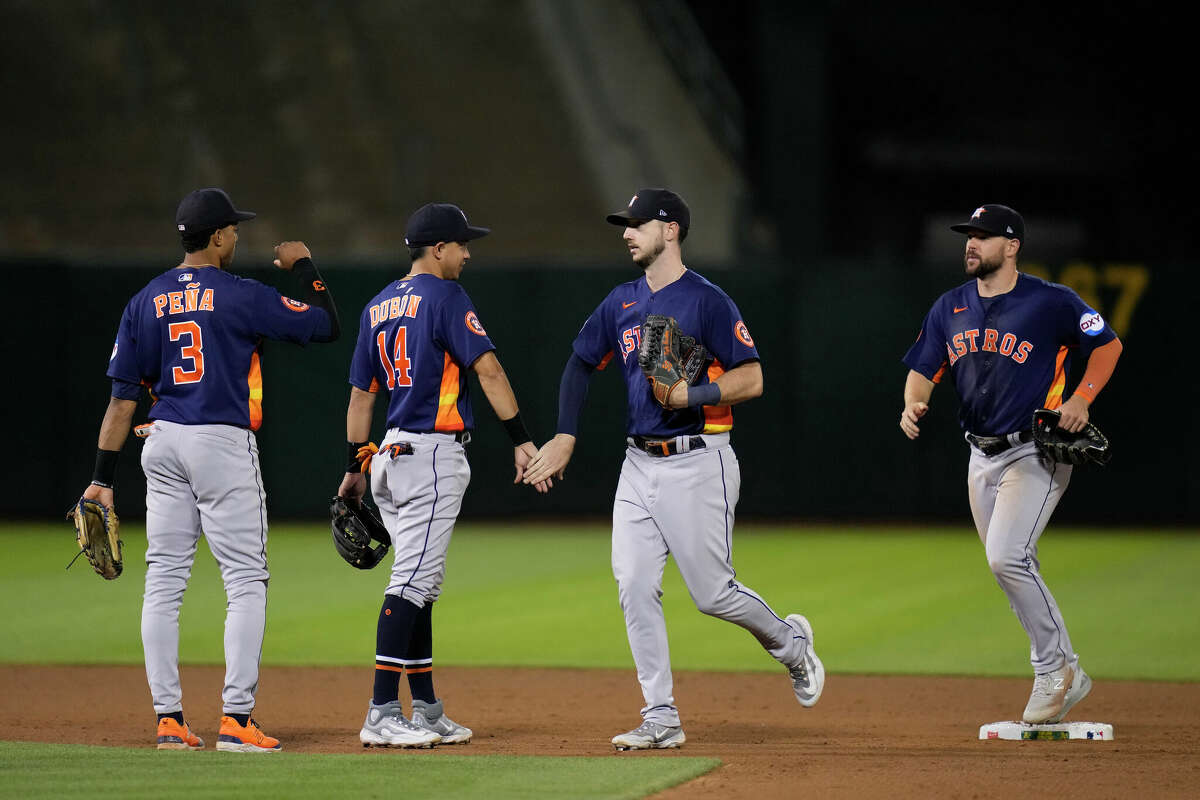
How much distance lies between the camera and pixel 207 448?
20.1 ft

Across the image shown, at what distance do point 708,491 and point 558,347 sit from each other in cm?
978

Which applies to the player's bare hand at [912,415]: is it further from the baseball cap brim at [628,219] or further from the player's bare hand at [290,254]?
the player's bare hand at [290,254]

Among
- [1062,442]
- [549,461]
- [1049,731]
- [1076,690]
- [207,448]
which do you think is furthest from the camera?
[1076,690]

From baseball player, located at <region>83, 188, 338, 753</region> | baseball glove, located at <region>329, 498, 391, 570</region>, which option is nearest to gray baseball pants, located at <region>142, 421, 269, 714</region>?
baseball player, located at <region>83, 188, 338, 753</region>

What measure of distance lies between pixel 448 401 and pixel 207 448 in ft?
3.18

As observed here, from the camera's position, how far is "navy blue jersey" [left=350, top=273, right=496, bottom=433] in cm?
627

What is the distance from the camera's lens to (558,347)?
15867 millimetres

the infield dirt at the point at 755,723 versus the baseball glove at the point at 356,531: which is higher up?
the baseball glove at the point at 356,531

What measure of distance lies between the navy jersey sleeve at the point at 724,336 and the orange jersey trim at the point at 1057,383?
1.41m

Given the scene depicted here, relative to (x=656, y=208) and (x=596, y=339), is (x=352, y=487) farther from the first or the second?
(x=656, y=208)

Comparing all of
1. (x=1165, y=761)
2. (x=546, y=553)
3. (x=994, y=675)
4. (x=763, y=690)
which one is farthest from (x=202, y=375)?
(x=546, y=553)

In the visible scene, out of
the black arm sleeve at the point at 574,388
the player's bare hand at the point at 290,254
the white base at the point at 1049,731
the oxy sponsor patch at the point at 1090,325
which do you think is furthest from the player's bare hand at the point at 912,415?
the player's bare hand at the point at 290,254

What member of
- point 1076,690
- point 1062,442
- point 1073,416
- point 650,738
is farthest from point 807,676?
point 1073,416

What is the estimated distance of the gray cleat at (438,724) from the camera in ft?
20.8
